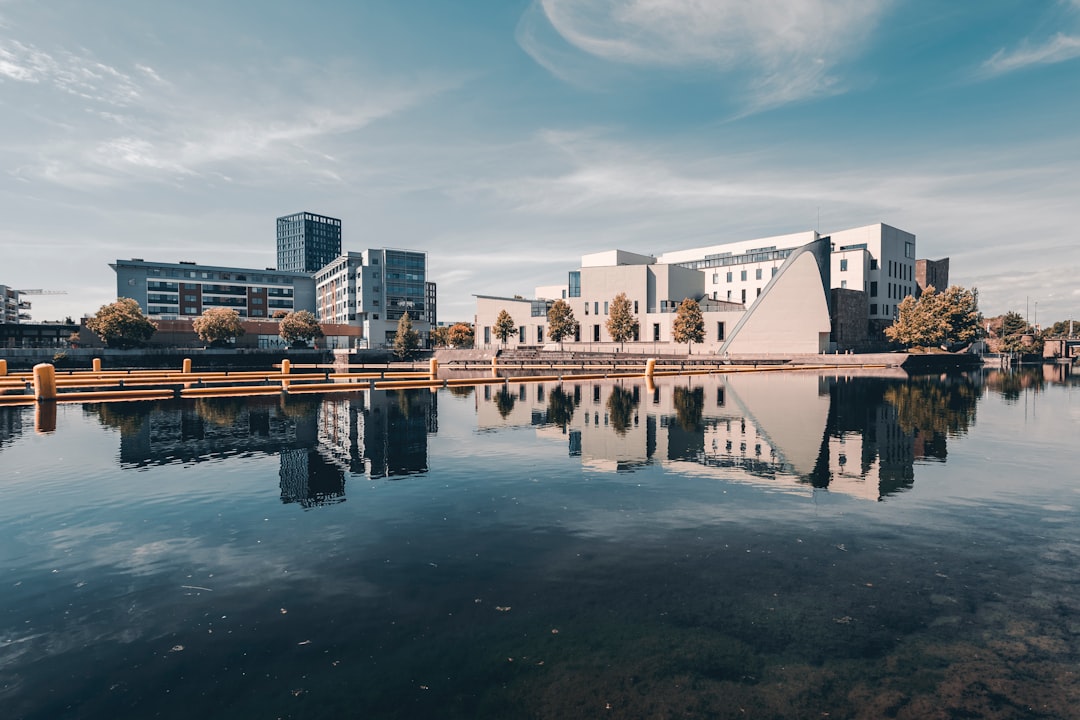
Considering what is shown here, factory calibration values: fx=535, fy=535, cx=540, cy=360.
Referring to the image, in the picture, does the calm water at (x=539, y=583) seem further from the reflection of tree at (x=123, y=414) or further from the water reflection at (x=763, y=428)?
the reflection of tree at (x=123, y=414)

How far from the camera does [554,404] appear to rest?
1425 inches

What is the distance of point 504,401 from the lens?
126 feet

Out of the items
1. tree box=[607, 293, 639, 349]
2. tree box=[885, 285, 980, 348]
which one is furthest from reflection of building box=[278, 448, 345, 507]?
tree box=[885, 285, 980, 348]

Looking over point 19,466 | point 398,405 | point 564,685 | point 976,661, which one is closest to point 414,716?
point 564,685

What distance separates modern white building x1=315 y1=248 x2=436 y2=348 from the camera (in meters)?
145

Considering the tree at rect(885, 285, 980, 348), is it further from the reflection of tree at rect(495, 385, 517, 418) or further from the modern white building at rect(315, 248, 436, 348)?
the modern white building at rect(315, 248, 436, 348)

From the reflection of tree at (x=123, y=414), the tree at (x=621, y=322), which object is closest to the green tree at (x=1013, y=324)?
the tree at (x=621, y=322)

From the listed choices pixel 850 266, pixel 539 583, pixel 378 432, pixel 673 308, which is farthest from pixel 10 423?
pixel 850 266

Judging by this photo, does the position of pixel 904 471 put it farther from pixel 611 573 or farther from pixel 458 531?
pixel 458 531

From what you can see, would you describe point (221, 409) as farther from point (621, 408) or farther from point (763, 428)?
point (763, 428)

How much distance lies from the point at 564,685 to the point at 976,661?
5163 mm

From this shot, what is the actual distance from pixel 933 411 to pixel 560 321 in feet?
307

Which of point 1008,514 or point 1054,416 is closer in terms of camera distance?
point 1008,514

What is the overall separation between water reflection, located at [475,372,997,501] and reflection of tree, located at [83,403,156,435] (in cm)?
1684
